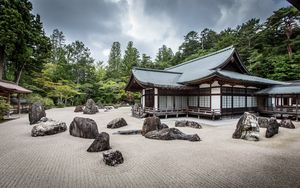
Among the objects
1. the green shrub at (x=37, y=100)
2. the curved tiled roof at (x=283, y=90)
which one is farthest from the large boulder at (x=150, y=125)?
the green shrub at (x=37, y=100)

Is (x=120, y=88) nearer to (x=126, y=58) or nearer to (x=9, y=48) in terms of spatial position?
(x=126, y=58)

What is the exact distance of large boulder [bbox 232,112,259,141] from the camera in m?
8.12

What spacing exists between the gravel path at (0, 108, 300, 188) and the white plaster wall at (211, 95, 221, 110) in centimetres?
731

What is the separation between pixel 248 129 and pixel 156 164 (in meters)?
5.52

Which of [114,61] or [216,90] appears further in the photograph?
[114,61]

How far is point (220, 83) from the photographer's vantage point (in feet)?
49.0

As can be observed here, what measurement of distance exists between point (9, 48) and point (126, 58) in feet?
103

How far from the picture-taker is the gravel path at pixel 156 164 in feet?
13.5

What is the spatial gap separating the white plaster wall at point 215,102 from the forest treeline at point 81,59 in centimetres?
1636

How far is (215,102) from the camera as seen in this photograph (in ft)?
50.5

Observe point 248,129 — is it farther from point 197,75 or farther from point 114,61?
point 114,61

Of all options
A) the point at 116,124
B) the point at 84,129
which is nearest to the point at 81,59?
the point at 116,124

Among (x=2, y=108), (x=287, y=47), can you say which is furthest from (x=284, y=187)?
(x=287, y=47)

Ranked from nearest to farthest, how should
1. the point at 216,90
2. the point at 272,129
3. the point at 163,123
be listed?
1. the point at 272,129
2. the point at 163,123
3. the point at 216,90
